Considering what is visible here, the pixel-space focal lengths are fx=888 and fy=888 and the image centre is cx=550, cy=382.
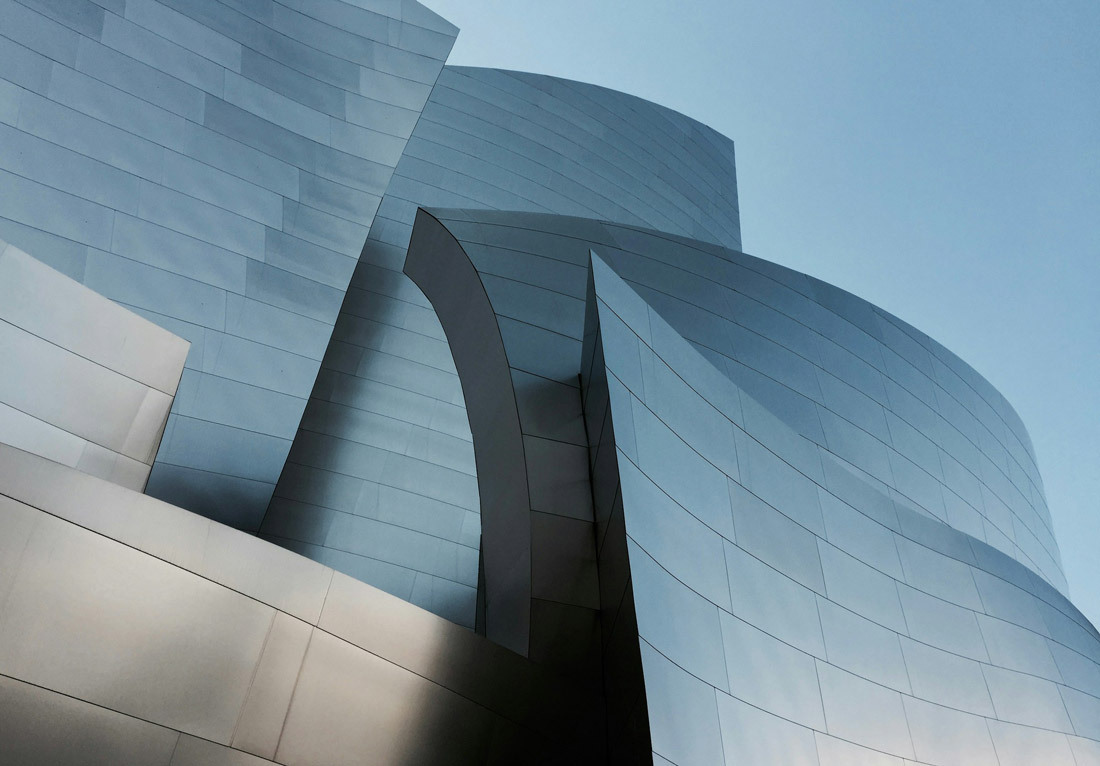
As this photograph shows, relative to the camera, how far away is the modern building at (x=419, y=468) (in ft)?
20.2

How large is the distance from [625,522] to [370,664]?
2486 millimetres

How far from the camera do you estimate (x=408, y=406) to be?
18203mm

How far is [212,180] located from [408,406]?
19.0 ft

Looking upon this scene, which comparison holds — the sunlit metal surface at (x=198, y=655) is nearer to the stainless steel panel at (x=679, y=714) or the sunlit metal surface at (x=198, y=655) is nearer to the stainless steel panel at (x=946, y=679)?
the stainless steel panel at (x=679, y=714)

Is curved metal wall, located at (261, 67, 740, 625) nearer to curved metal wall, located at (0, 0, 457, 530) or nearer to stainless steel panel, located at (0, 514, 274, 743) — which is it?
curved metal wall, located at (0, 0, 457, 530)

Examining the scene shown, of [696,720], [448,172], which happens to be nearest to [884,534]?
[696,720]

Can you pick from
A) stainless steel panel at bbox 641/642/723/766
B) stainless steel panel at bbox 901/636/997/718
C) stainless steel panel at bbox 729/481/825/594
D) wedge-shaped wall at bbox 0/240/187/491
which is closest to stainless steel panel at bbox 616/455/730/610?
stainless steel panel at bbox 729/481/825/594

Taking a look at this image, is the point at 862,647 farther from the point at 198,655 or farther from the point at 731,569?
the point at 198,655

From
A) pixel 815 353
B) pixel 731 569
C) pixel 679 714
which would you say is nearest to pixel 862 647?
pixel 731 569

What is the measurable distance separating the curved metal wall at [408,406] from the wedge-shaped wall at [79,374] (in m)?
4.81

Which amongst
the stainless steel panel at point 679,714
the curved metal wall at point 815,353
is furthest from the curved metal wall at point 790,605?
the curved metal wall at point 815,353

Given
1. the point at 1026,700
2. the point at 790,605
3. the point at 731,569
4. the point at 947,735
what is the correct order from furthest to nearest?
the point at 1026,700 → the point at 947,735 → the point at 790,605 → the point at 731,569

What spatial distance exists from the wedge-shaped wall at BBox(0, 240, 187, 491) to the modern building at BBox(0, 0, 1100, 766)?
0.03 meters

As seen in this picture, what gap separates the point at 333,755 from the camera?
646 cm
